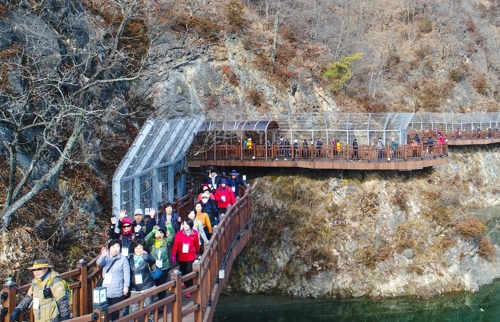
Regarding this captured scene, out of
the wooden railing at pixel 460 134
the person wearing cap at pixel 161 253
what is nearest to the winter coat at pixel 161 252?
the person wearing cap at pixel 161 253

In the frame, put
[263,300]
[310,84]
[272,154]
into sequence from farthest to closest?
[310,84] < [272,154] < [263,300]

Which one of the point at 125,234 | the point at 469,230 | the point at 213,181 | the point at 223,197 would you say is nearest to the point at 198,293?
the point at 125,234

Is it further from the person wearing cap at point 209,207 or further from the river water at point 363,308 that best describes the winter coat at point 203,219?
the river water at point 363,308

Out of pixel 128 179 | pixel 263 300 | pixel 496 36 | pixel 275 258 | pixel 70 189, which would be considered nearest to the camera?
pixel 128 179

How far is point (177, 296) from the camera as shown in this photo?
5.91 m

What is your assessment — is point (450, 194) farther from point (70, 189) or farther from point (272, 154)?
point (70, 189)

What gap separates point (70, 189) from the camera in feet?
42.4

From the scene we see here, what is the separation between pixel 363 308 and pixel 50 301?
50.8 ft

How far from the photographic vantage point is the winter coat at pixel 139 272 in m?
6.31

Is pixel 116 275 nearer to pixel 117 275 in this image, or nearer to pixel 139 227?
→ pixel 117 275

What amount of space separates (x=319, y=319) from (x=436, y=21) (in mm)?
46977

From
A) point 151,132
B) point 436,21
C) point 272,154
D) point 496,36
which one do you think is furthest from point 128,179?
point 496,36

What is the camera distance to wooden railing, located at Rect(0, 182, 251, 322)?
5.47 meters

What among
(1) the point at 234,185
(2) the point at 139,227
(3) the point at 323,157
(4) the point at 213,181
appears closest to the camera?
(2) the point at 139,227
